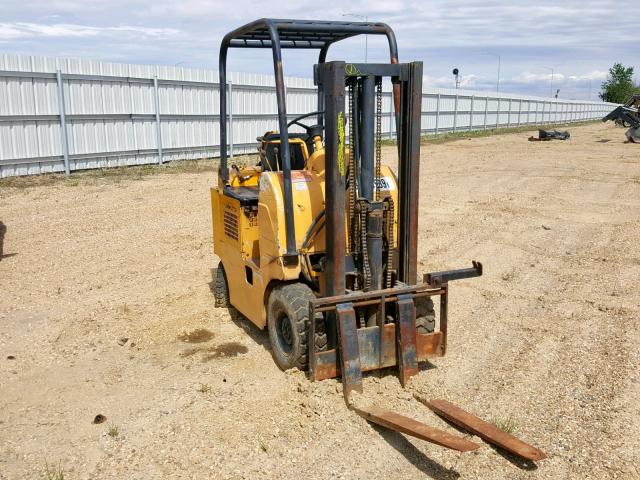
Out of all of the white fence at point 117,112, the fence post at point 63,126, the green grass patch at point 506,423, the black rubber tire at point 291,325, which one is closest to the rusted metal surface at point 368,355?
the black rubber tire at point 291,325

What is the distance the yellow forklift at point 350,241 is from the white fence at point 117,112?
424 inches

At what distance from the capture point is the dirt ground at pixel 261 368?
3.54 m

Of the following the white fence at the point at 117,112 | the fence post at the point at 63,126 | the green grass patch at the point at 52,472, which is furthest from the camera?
the fence post at the point at 63,126

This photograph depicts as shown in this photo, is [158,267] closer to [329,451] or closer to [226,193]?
[226,193]

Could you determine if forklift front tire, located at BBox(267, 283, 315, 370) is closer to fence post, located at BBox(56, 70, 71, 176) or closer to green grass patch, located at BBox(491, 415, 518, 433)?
green grass patch, located at BBox(491, 415, 518, 433)

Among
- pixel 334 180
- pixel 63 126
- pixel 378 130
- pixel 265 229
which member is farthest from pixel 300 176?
pixel 63 126

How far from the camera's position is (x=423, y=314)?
4.60 metres

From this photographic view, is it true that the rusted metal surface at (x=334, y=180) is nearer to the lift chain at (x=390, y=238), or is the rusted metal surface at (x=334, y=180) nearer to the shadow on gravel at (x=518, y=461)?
the lift chain at (x=390, y=238)

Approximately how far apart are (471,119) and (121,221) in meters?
30.4

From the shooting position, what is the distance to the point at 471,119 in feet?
122

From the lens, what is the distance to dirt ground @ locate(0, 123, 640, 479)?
3.54 metres

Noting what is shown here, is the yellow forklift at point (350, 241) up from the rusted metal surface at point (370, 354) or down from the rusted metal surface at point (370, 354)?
up

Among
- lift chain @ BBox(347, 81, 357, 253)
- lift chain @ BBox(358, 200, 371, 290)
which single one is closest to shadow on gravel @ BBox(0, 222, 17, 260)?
lift chain @ BBox(347, 81, 357, 253)

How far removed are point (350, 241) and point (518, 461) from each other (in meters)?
1.82
